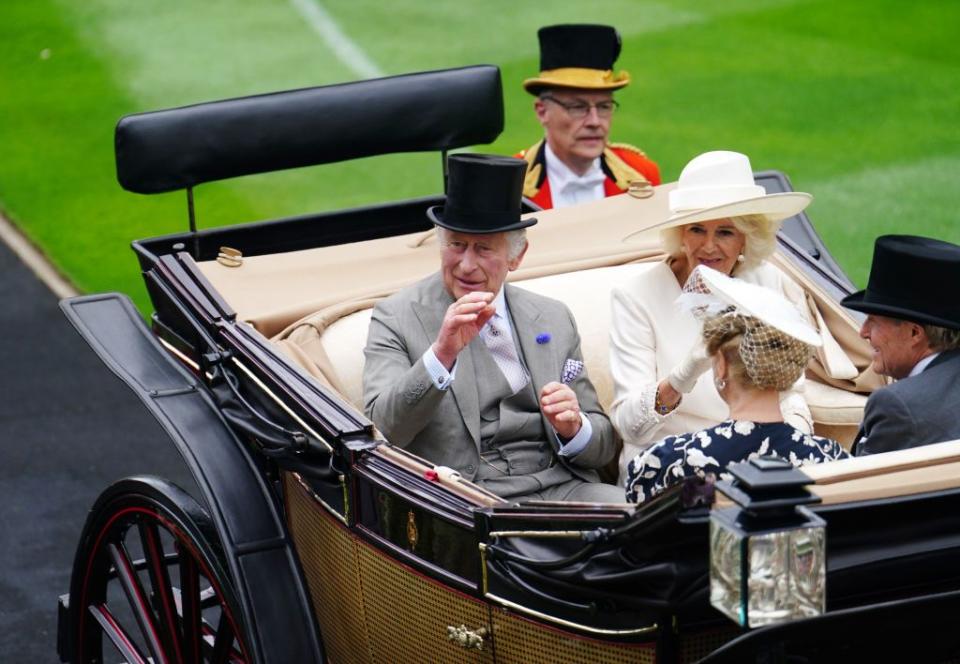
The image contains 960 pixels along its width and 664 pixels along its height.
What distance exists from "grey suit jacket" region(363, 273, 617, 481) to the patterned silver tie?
23 mm

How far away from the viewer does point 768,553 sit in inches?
84.7

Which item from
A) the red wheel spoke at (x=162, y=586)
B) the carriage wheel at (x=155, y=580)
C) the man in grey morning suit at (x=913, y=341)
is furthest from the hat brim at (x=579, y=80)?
the red wheel spoke at (x=162, y=586)

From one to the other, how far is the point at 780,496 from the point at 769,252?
1704 mm

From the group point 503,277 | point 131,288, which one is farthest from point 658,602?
point 131,288

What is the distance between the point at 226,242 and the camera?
435 cm

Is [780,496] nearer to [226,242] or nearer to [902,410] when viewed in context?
[902,410]

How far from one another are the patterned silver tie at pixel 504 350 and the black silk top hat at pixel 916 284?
0.81 meters

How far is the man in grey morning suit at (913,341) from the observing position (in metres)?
3.04

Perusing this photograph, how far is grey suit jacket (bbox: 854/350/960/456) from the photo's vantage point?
3.01 m

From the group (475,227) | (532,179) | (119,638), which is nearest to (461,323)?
(475,227)

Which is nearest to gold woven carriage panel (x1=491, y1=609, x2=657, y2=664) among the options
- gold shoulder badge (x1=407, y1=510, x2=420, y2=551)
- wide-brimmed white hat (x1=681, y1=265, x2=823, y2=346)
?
gold shoulder badge (x1=407, y1=510, x2=420, y2=551)

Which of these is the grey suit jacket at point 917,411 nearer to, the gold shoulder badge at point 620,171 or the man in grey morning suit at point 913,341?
the man in grey morning suit at point 913,341

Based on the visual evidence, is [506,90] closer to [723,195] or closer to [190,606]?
A: [723,195]

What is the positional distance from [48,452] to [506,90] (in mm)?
5656
